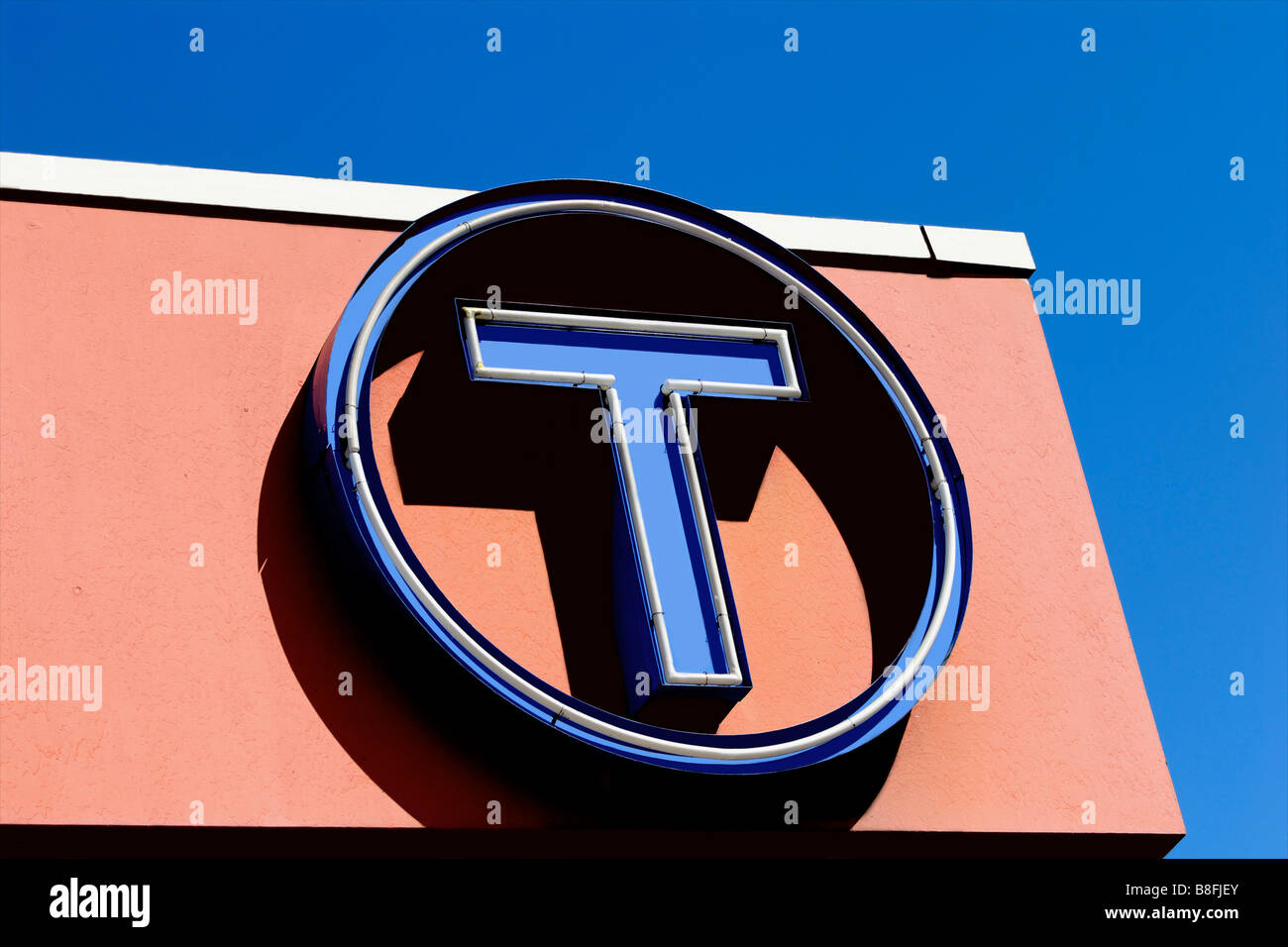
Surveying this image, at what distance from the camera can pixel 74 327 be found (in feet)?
24.5

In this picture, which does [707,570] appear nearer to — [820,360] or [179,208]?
[820,360]

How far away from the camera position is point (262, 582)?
698 cm

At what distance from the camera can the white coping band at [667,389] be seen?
22.9 ft

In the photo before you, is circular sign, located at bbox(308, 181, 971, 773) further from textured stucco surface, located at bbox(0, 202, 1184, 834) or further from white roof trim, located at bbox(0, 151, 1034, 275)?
white roof trim, located at bbox(0, 151, 1034, 275)

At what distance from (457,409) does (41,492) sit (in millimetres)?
2112

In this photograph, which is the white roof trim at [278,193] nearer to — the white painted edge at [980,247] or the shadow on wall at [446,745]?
the white painted edge at [980,247]

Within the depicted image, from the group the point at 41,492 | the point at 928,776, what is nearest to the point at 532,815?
the point at 928,776

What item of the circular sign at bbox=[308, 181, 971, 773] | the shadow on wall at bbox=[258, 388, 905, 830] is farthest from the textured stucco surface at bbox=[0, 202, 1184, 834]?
the circular sign at bbox=[308, 181, 971, 773]

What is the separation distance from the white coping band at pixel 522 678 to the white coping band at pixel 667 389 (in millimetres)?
335

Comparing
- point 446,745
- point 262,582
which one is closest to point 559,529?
point 446,745

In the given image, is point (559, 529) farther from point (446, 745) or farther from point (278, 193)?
point (278, 193)

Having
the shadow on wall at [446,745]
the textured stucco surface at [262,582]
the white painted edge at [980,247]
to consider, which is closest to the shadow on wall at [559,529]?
the shadow on wall at [446,745]

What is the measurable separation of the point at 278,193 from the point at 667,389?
2.44m

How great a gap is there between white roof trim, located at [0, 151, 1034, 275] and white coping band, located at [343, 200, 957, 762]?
67 cm
